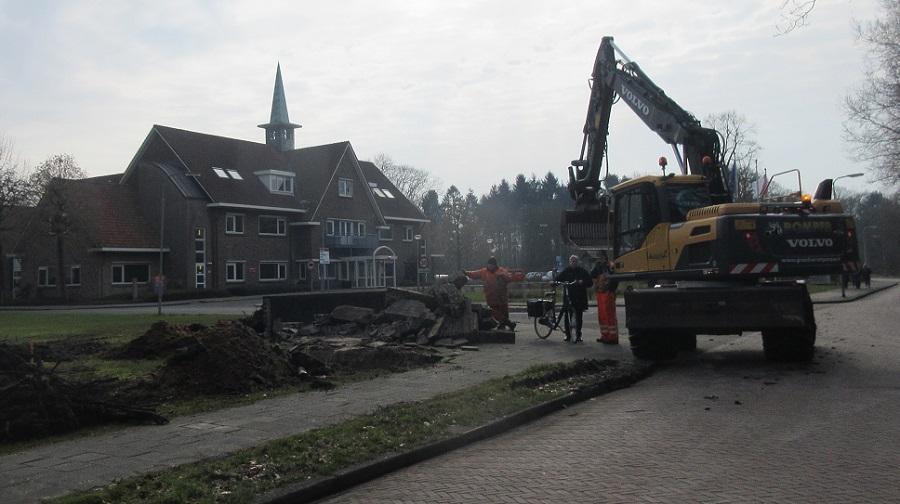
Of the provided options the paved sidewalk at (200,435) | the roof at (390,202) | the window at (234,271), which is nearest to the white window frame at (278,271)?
the window at (234,271)

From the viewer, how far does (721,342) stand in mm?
Answer: 16797

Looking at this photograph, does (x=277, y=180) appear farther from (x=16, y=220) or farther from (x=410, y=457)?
(x=410, y=457)

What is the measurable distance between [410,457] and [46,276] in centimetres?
5318

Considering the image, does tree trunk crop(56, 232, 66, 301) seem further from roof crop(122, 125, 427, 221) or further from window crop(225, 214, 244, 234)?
window crop(225, 214, 244, 234)

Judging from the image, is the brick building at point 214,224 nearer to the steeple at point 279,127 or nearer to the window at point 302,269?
the window at point 302,269

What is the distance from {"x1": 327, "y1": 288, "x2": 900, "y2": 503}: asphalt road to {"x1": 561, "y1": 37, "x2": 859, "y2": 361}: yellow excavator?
3.46ft

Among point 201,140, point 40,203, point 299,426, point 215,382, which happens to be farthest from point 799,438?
point 201,140

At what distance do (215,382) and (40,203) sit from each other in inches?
1707

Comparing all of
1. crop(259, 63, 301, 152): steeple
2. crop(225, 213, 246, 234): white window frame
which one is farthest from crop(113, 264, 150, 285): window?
crop(259, 63, 301, 152): steeple

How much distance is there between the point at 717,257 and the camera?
11.9 m

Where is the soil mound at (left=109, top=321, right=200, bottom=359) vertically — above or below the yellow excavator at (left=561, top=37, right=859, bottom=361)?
below

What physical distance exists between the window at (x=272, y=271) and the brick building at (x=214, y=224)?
0.26 ft

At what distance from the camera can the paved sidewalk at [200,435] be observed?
627cm

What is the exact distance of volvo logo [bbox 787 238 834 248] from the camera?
12.0 metres
